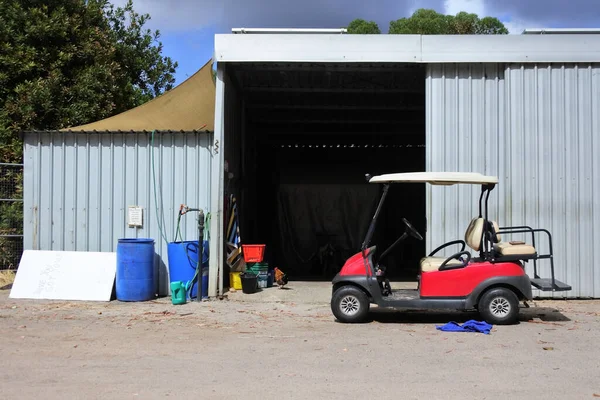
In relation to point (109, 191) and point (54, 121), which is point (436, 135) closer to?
point (109, 191)

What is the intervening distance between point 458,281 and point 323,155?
12912mm

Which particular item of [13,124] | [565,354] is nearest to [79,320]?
[565,354]

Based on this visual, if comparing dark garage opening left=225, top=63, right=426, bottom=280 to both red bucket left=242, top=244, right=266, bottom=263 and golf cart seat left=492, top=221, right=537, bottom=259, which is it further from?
golf cart seat left=492, top=221, right=537, bottom=259

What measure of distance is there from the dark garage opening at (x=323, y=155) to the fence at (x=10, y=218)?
15.1ft

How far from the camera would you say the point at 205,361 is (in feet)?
22.6

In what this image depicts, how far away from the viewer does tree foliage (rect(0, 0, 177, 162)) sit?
671 inches

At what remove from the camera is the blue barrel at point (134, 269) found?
35.6 ft

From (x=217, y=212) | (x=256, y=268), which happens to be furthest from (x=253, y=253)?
(x=217, y=212)

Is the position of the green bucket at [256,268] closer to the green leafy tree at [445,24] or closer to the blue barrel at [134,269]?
the blue barrel at [134,269]

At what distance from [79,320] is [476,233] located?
5994mm

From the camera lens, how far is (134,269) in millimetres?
10898

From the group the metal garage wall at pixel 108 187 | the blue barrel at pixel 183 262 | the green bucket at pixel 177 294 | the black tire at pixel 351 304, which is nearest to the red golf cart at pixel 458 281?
the black tire at pixel 351 304

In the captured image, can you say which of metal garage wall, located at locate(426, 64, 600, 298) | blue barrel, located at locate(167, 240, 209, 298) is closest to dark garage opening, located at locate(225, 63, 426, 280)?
metal garage wall, located at locate(426, 64, 600, 298)

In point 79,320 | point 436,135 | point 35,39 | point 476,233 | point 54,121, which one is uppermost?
point 35,39
